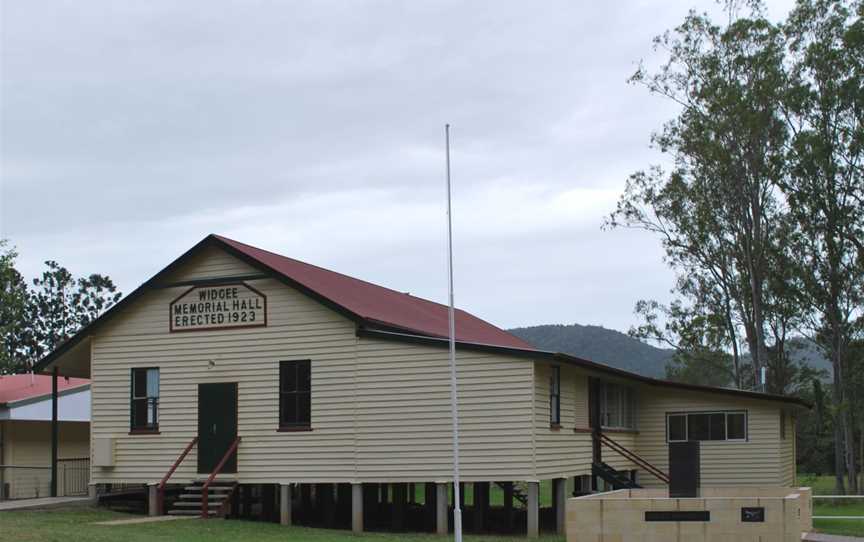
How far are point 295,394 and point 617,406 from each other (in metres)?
10.3

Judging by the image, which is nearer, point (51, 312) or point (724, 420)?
point (724, 420)

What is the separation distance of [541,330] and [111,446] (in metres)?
123

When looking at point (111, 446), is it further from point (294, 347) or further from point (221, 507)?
point (294, 347)

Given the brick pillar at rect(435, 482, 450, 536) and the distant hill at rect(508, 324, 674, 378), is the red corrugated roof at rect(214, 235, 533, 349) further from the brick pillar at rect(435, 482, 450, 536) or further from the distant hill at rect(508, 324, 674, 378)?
the distant hill at rect(508, 324, 674, 378)

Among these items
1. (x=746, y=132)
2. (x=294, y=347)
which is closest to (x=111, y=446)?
(x=294, y=347)

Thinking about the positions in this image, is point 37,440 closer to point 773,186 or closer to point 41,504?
point 41,504

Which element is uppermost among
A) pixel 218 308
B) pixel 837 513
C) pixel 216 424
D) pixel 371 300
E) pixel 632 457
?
pixel 371 300

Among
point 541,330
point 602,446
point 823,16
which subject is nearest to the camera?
point 602,446

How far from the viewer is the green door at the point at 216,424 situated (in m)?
27.9

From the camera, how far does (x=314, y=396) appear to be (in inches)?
1066

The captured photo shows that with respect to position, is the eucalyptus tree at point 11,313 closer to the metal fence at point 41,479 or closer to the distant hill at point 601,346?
the metal fence at point 41,479

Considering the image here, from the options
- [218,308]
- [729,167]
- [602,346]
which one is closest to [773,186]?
[729,167]

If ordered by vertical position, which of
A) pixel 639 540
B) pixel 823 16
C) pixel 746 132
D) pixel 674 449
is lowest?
pixel 639 540

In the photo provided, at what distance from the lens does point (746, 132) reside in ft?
151
